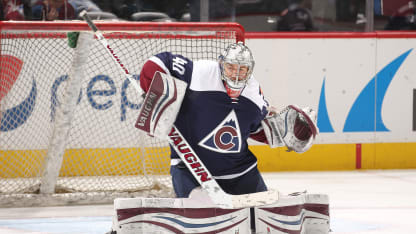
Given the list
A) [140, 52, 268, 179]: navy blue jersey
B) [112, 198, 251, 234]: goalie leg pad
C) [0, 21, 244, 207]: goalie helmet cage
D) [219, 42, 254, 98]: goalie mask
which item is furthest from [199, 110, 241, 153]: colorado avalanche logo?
[0, 21, 244, 207]: goalie helmet cage

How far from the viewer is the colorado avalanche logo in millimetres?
2607

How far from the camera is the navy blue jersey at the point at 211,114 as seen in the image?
260cm

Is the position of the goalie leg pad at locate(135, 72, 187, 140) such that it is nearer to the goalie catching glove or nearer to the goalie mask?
the goalie mask

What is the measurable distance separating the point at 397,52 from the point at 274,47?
1011 millimetres

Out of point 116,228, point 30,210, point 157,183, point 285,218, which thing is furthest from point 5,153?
point 285,218

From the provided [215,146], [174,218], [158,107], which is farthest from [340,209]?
[158,107]

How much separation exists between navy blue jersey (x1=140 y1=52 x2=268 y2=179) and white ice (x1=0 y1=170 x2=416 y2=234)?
0.80 m

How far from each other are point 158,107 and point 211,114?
0.26m

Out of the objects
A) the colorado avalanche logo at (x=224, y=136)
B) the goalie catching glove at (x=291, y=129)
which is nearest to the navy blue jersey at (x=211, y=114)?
the colorado avalanche logo at (x=224, y=136)

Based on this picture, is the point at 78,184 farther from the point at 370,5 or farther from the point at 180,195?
the point at 370,5

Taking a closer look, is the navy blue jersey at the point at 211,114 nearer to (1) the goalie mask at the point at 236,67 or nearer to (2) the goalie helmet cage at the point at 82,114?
(1) the goalie mask at the point at 236,67

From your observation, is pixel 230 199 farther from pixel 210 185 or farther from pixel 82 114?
pixel 82 114

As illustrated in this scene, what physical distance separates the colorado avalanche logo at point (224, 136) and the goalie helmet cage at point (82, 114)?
1.25m

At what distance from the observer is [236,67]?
8.22ft
